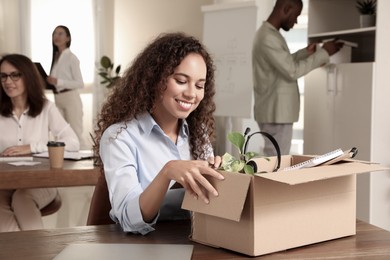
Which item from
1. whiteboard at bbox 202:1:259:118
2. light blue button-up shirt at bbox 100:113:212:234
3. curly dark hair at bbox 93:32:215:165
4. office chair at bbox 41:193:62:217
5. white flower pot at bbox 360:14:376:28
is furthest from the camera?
whiteboard at bbox 202:1:259:118

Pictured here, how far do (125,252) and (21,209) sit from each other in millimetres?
1868

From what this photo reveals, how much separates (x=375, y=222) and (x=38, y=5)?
3725mm

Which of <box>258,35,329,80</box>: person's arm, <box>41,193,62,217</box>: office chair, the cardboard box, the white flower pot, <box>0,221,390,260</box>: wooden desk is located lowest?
<box>41,193,62,217</box>: office chair

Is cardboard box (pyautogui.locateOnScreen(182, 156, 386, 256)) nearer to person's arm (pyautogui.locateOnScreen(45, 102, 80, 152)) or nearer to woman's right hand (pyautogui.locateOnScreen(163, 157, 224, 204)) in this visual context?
woman's right hand (pyautogui.locateOnScreen(163, 157, 224, 204))

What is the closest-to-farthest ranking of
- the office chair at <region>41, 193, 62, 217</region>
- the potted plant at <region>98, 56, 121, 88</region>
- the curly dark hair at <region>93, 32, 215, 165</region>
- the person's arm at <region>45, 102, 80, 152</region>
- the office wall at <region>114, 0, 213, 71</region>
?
the curly dark hair at <region>93, 32, 215, 165</region> < the office chair at <region>41, 193, 62, 217</region> < the person's arm at <region>45, 102, 80, 152</region> < the potted plant at <region>98, 56, 121, 88</region> < the office wall at <region>114, 0, 213, 71</region>

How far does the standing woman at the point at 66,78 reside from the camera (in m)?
5.81

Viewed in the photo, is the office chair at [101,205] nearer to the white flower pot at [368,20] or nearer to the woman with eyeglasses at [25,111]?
the woman with eyeglasses at [25,111]

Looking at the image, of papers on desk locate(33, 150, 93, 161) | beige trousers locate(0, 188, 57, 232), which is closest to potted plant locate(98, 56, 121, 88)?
papers on desk locate(33, 150, 93, 161)

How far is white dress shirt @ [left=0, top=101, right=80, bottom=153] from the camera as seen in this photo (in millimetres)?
3453

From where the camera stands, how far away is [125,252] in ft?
4.26

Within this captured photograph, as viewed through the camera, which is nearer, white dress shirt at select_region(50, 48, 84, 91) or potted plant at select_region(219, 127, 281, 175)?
potted plant at select_region(219, 127, 281, 175)

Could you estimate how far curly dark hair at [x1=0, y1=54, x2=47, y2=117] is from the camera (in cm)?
350

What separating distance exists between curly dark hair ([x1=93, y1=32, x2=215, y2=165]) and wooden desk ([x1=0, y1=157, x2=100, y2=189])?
93 cm

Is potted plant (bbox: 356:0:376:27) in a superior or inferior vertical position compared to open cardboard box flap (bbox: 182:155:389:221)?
superior
